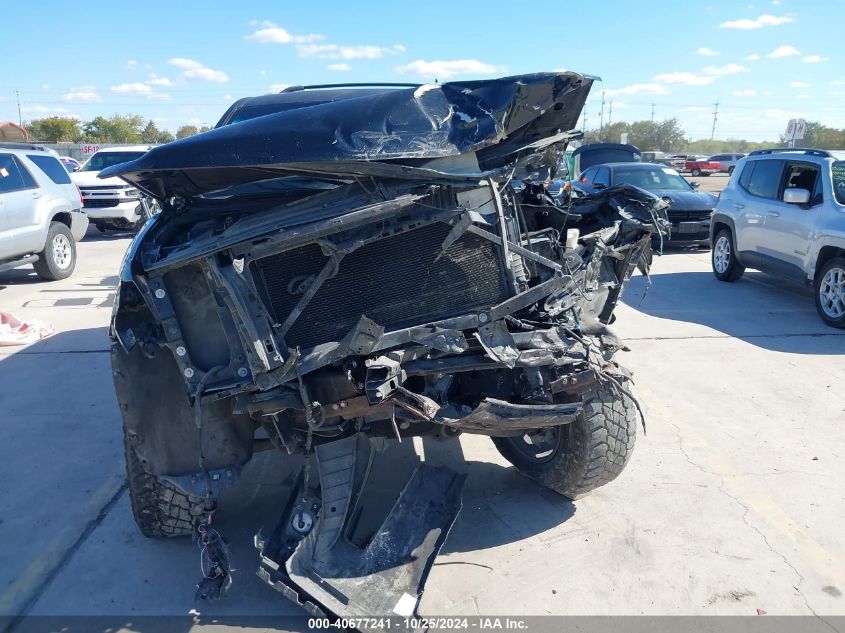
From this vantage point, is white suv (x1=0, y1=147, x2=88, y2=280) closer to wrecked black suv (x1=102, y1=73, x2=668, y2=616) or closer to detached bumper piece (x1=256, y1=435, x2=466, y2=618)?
wrecked black suv (x1=102, y1=73, x2=668, y2=616)

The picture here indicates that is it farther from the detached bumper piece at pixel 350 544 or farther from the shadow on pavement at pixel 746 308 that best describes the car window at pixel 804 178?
the detached bumper piece at pixel 350 544

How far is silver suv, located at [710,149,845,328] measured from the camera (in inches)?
280

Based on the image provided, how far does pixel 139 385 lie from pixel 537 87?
2.30 m

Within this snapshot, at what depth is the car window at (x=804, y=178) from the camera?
7535 mm

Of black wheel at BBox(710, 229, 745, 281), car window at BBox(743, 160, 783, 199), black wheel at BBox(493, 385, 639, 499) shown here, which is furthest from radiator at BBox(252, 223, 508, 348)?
black wheel at BBox(710, 229, 745, 281)

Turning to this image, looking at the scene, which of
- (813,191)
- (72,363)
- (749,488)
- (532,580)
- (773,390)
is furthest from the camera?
(813,191)

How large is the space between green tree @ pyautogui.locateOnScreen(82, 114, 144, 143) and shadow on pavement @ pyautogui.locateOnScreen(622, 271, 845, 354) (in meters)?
60.1

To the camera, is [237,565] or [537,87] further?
[237,565]

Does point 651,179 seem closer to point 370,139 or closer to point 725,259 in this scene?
point 725,259

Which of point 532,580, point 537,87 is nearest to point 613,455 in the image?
point 532,580

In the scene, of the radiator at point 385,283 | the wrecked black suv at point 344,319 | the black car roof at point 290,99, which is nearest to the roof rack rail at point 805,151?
the black car roof at point 290,99

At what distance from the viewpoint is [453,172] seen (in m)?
2.88

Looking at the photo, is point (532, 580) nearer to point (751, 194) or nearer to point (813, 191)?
point (813, 191)

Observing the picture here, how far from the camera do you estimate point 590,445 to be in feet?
11.2
